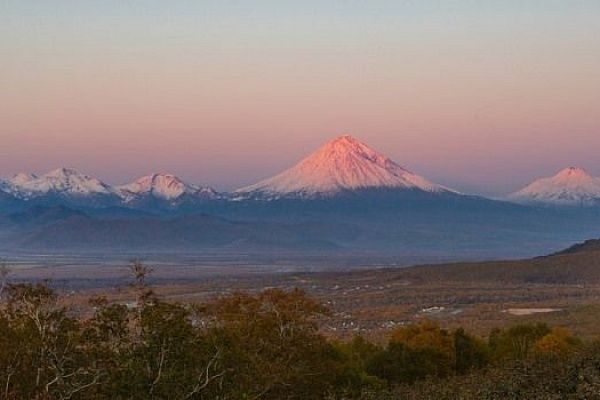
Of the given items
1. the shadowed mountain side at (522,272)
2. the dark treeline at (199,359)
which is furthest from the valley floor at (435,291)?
the dark treeline at (199,359)

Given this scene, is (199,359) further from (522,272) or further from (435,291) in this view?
(522,272)

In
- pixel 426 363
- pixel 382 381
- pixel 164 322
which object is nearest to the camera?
pixel 164 322

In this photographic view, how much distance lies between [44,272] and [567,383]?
595 feet

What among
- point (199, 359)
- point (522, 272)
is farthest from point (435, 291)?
point (199, 359)

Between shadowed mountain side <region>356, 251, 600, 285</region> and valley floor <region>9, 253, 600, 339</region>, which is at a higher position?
shadowed mountain side <region>356, 251, 600, 285</region>

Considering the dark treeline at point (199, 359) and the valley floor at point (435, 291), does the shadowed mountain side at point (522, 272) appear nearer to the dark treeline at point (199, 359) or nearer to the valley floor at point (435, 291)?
the valley floor at point (435, 291)

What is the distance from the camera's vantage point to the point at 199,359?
1168 inches

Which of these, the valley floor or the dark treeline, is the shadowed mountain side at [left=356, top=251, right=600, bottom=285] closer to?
the valley floor

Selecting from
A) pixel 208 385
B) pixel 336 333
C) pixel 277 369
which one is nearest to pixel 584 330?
pixel 336 333

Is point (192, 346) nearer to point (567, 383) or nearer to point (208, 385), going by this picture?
point (208, 385)

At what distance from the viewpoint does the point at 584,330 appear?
76500 mm

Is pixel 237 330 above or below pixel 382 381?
above

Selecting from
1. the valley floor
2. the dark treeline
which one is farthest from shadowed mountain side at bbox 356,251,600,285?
the dark treeline

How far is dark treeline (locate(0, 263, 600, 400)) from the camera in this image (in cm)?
2702
